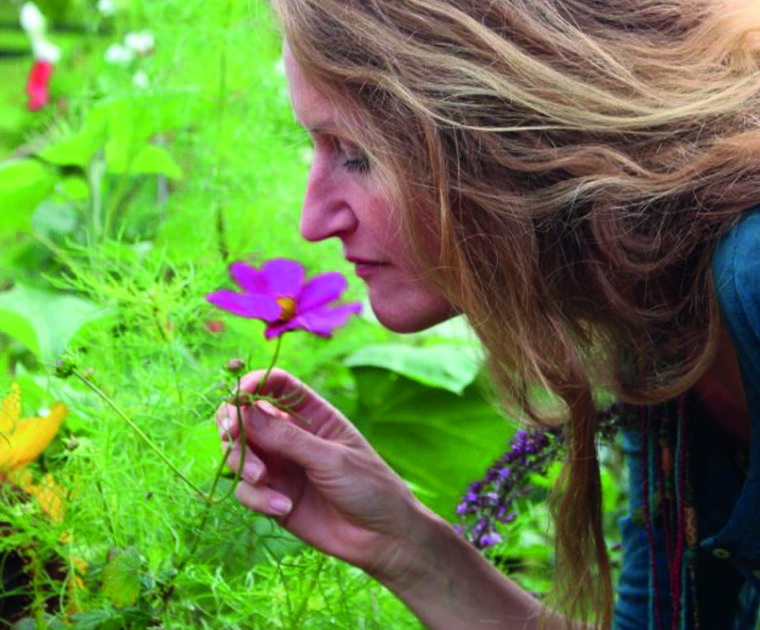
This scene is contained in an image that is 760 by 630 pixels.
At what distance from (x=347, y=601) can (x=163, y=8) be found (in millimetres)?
978

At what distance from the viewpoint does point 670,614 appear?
1324 mm

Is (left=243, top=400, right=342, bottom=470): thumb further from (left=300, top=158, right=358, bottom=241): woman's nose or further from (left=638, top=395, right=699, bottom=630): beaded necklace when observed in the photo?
(left=638, top=395, right=699, bottom=630): beaded necklace

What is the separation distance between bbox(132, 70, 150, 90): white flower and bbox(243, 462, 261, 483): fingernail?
30.4 inches

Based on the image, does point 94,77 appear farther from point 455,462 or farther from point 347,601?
point 347,601

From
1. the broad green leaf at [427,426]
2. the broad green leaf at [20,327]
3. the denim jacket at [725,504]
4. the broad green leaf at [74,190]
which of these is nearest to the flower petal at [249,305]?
the denim jacket at [725,504]

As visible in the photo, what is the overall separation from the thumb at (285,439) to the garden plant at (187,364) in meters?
0.04

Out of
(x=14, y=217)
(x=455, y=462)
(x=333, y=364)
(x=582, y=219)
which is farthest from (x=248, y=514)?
(x=14, y=217)

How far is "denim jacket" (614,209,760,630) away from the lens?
105cm

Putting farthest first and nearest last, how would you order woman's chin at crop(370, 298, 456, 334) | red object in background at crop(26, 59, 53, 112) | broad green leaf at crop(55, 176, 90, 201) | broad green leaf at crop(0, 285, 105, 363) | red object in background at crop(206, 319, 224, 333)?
red object in background at crop(26, 59, 53, 112) < broad green leaf at crop(55, 176, 90, 201) < red object in background at crop(206, 319, 224, 333) < broad green leaf at crop(0, 285, 105, 363) < woman's chin at crop(370, 298, 456, 334)

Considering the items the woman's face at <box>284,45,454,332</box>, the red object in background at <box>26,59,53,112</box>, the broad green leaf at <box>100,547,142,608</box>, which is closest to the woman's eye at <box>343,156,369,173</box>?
the woman's face at <box>284,45,454,332</box>

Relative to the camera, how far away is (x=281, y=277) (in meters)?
1.06

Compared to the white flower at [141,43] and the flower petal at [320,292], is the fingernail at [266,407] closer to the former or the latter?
the flower petal at [320,292]

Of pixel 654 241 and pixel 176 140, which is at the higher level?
pixel 176 140

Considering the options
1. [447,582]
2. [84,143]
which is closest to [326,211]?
[447,582]
